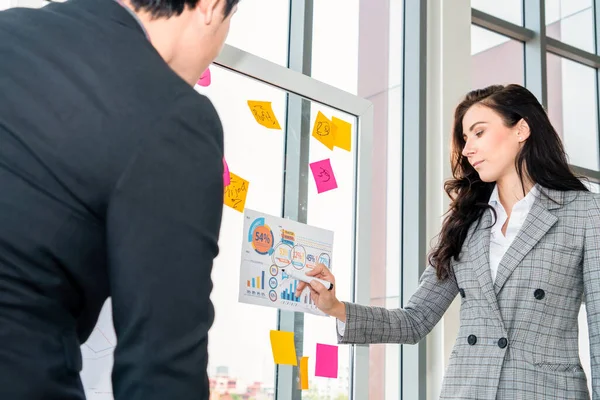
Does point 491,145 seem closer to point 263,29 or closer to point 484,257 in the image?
point 484,257

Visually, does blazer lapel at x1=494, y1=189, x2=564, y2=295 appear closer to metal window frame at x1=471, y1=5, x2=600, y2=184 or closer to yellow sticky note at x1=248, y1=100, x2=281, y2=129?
yellow sticky note at x1=248, y1=100, x2=281, y2=129

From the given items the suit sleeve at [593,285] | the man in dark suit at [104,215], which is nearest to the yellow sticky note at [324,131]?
the suit sleeve at [593,285]

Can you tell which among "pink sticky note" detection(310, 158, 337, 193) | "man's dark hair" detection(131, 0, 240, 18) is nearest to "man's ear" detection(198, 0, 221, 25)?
"man's dark hair" detection(131, 0, 240, 18)

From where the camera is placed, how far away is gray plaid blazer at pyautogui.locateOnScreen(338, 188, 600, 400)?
198 centimetres

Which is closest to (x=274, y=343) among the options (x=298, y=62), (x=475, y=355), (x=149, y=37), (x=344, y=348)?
(x=344, y=348)

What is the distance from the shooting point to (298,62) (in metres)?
2.83

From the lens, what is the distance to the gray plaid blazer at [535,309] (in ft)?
6.50

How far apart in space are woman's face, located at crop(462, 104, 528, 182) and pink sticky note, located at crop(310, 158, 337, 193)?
1.63 ft

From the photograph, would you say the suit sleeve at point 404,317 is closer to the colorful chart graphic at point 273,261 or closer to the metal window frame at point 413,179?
the colorful chart graphic at point 273,261

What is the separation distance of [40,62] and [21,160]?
0.10m

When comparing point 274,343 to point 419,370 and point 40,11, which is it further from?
point 40,11

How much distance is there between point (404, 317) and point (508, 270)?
361 mm

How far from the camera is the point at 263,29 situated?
9.32ft

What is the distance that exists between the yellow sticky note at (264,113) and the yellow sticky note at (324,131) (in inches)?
6.5
